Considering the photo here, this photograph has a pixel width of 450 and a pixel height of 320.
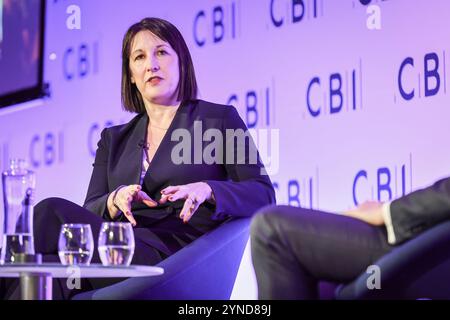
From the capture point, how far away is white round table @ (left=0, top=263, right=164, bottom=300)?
2207 millimetres

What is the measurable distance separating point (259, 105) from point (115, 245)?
144 centimetres

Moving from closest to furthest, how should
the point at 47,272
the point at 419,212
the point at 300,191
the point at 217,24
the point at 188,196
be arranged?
the point at 419,212, the point at 47,272, the point at 188,196, the point at 300,191, the point at 217,24

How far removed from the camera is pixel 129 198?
9.59 feet

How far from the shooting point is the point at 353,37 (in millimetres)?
3383

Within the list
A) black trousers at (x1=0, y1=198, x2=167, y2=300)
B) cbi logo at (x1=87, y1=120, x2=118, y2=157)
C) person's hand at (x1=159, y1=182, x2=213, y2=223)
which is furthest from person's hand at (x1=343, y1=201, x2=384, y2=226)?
cbi logo at (x1=87, y1=120, x2=118, y2=157)

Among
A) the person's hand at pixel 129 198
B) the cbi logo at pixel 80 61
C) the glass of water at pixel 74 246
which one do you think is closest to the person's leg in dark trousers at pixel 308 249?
A: the glass of water at pixel 74 246

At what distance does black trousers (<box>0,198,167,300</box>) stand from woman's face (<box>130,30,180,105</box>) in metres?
0.62

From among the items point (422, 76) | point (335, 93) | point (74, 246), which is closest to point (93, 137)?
point (335, 93)

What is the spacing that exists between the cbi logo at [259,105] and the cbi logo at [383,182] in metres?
0.49

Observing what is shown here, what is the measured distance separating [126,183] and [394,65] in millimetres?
1076

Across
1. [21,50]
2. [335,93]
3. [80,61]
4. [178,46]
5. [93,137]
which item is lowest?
[93,137]

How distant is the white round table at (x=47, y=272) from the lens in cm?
221

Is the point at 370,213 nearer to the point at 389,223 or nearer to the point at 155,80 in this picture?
the point at 389,223

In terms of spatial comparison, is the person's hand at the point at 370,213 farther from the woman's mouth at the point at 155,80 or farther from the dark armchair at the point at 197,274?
the woman's mouth at the point at 155,80
